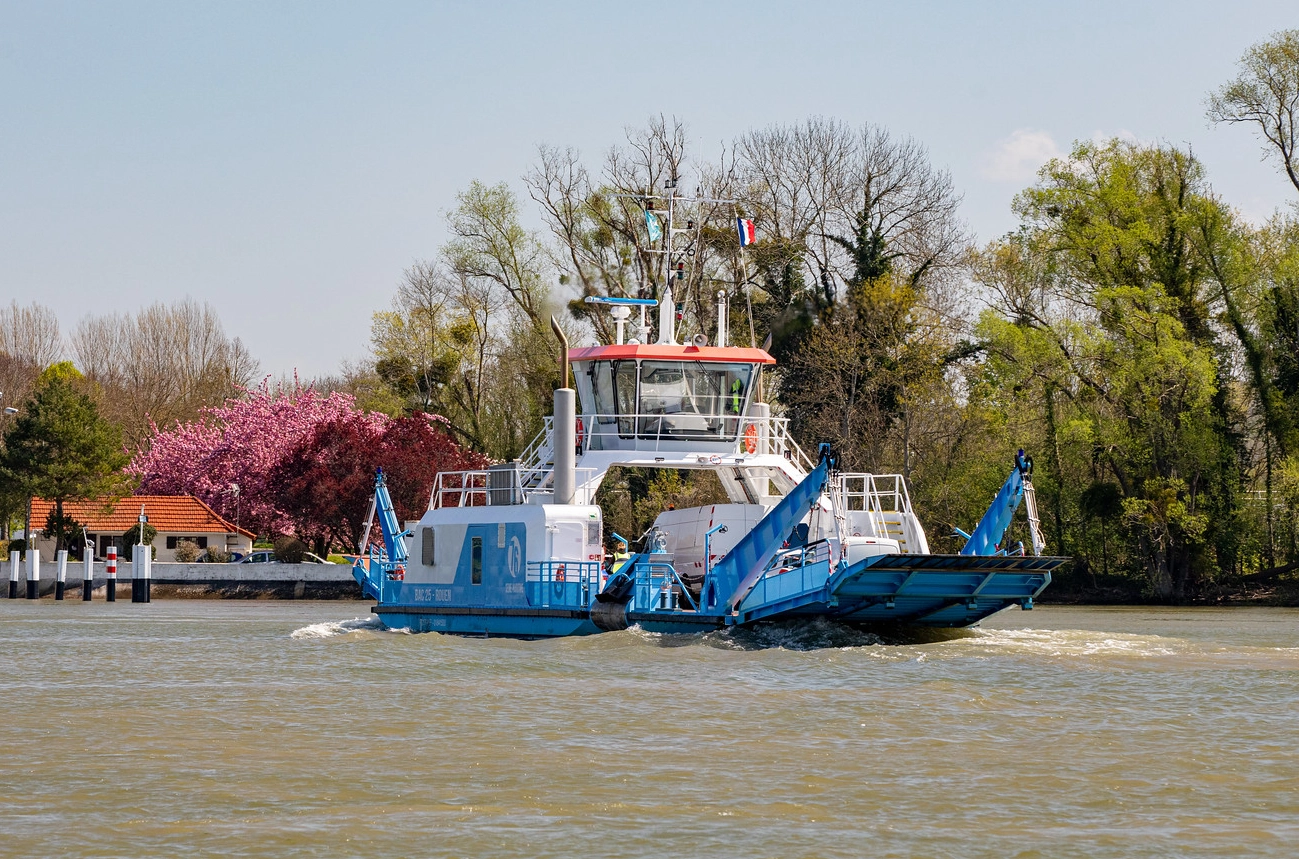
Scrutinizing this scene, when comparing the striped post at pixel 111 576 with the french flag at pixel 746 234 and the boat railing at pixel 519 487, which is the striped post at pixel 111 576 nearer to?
the boat railing at pixel 519 487

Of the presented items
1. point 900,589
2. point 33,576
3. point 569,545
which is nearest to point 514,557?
point 569,545

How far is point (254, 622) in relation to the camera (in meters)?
33.3

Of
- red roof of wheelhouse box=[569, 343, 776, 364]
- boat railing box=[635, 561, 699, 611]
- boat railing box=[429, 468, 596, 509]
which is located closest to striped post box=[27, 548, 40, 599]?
boat railing box=[429, 468, 596, 509]

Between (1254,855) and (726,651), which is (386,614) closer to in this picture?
(726,651)

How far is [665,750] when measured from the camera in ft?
41.3

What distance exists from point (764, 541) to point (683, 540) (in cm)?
650

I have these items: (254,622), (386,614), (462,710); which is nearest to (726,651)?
(462,710)

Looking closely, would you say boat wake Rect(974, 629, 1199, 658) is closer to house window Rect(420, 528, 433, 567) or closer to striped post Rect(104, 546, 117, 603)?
house window Rect(420, 528, 433, 567)

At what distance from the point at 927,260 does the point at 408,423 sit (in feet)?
60.8

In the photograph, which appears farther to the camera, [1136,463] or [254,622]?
[1136,463]

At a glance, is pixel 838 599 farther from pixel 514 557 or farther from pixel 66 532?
pixel 66 532

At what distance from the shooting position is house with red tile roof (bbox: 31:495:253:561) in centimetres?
6181

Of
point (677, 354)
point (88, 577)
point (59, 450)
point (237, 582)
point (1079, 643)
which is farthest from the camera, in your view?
point (59, 450)

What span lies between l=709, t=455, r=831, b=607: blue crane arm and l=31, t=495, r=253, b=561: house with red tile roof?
42971 millimetres
